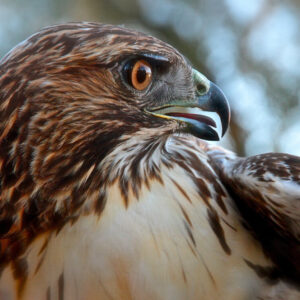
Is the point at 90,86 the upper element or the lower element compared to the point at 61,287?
upper

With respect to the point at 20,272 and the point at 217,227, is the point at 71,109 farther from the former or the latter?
the point at 217,227

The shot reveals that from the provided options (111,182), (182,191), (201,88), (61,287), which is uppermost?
(201,88)

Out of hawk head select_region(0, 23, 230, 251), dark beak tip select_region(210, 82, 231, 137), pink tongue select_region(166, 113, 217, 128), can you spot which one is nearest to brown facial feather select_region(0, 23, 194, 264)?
hawk head select_region(0, 23, 230, 251)

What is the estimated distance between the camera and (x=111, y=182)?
169cm

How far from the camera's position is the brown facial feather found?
157 cm

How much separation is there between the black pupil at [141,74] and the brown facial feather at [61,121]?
0.04 metres

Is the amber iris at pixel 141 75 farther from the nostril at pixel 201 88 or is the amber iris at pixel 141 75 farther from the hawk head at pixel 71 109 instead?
the nostril at pixel 201 88

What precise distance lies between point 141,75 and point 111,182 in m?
0.38

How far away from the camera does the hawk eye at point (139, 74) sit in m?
1.64

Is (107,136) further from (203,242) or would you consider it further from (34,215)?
(203,242)

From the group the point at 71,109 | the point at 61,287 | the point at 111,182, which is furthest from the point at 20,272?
the point at 71,109

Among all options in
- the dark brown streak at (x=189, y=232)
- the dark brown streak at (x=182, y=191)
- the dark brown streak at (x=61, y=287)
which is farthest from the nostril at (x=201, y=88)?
the dark brown streak at (x=61, y=287)

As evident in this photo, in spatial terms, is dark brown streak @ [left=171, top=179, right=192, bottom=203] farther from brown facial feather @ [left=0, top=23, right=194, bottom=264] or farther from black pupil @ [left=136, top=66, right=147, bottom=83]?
black pupil @ [left=136, top=66, right=147, bottom=83]

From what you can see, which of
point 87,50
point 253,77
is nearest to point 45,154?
point 87,50
